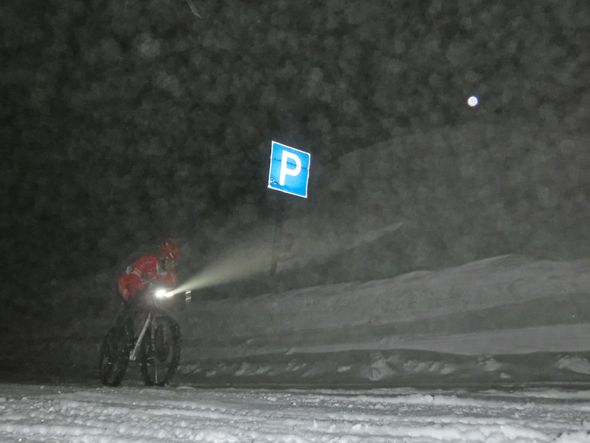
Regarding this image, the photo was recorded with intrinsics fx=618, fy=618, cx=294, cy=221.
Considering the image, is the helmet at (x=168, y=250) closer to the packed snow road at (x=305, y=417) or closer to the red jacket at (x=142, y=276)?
the red jacket at (x=142, y=276)

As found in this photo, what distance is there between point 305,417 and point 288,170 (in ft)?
43.7

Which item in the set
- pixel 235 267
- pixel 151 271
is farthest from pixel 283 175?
pixel 151 271

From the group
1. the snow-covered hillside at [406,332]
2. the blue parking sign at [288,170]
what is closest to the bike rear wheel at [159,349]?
the snow-covered hillside at [406,332]

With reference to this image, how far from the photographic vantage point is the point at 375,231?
17422 mm

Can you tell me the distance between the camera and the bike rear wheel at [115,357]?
8523mm

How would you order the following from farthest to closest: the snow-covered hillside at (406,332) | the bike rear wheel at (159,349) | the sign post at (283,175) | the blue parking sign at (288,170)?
the blue parking sign at (288,170) < the sign post at (283,175) < the bike rear wheel at (159,349) < the snow-covered hillside at (406,332)

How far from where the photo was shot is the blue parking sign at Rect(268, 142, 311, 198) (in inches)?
677

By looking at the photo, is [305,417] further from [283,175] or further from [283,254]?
A: [283,254]

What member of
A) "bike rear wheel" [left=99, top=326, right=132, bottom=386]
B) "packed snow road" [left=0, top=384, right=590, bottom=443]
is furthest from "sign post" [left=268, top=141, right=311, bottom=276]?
"packed snow road" [left=0, top=384, right=590, bottom=443]

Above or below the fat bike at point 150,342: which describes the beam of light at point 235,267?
above

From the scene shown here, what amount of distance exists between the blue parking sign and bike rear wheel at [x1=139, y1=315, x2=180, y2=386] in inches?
356

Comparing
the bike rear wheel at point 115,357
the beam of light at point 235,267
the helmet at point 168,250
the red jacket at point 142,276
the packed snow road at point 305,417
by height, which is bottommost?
the packed snow road at point 305,417

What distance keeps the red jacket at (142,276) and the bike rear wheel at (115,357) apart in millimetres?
550

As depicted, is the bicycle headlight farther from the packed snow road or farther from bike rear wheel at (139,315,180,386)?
the packed snow road
